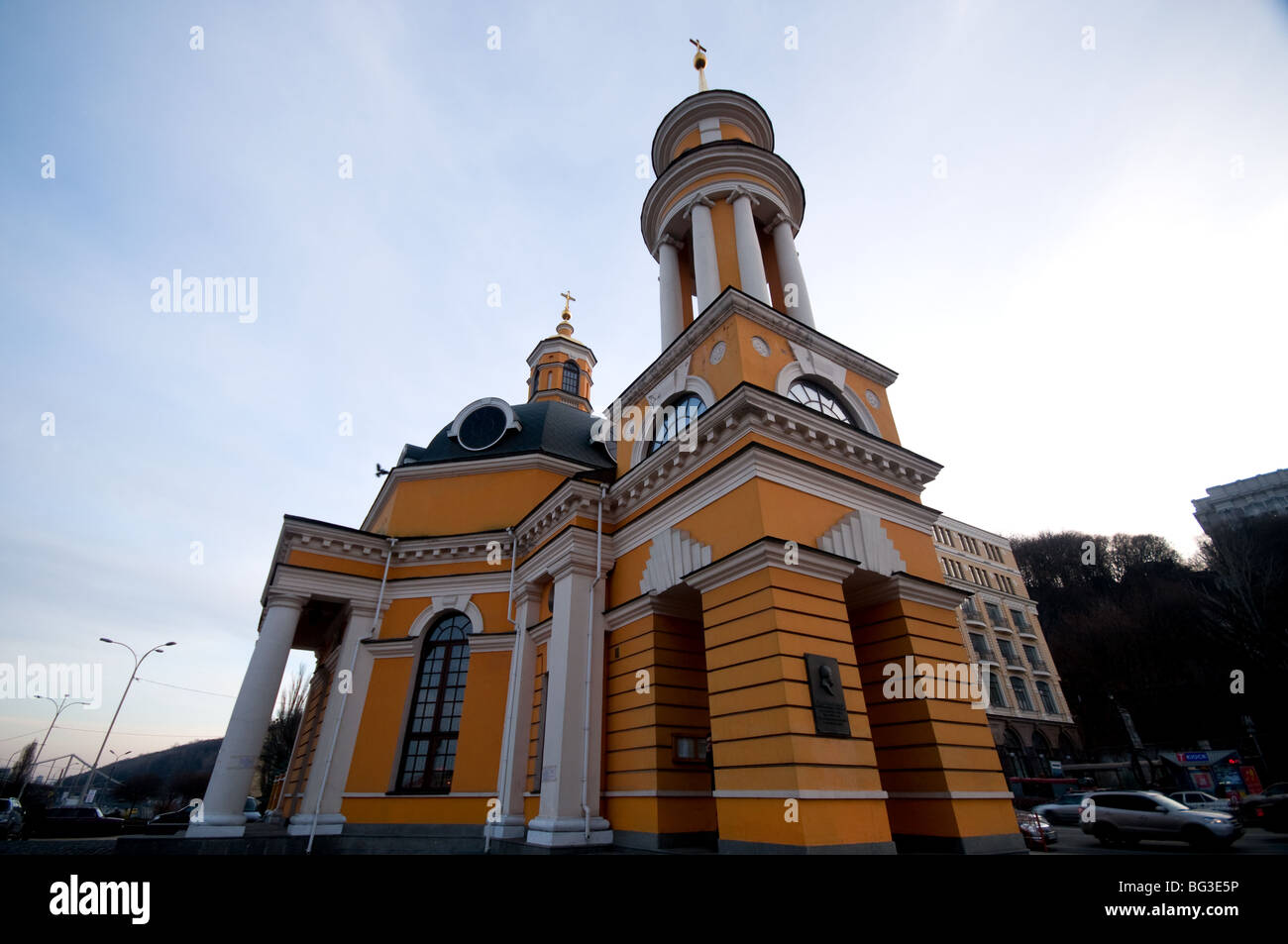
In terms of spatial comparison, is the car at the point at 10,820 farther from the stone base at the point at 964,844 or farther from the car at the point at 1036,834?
the car at the point at 1036,834

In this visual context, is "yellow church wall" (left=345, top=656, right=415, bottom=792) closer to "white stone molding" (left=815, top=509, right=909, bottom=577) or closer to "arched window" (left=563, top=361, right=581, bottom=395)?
"white stone molding" (left=815, top=509, right=909, bottom=577)

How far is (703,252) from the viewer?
1519cm

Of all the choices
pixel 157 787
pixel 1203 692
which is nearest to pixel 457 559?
pixel 1203 692

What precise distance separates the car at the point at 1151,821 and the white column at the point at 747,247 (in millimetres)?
16381

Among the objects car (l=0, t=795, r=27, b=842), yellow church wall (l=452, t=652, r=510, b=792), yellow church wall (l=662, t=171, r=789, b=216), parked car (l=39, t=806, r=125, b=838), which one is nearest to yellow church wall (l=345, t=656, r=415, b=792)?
yellow church wall (l=452, t=652, r=510, b=792)

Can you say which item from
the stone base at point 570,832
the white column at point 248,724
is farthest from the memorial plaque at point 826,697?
the white column at point 248,724

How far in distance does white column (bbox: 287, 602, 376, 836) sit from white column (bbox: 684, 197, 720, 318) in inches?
506

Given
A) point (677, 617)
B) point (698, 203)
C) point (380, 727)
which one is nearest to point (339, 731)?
point (380, 727)

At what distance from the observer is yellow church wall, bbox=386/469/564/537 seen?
688 inches

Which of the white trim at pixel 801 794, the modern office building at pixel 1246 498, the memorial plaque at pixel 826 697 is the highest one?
the modern office building at pixel 1246 498

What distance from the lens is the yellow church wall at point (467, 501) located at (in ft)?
57.3

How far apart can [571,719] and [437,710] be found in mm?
5799

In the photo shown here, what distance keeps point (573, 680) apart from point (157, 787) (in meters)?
113
